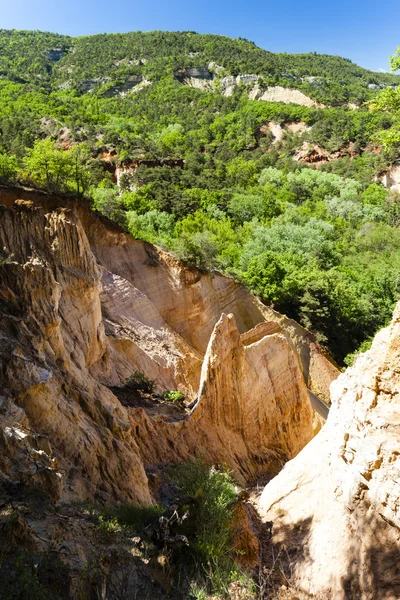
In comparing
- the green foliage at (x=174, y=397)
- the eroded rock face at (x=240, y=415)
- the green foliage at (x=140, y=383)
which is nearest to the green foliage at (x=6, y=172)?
the green foliage at (x=140, y=383)

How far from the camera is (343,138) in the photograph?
83.9m

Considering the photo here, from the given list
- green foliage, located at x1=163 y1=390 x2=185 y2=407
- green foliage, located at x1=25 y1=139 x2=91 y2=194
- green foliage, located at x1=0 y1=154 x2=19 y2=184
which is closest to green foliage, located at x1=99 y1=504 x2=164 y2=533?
green foliage, located at x1=163 y1=390 x2=185 y2=407

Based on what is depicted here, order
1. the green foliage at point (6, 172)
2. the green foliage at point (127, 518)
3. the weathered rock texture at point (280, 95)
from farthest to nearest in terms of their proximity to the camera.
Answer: the weathered rock texture at point (280, 95)
the green foliage at point (6, 172)
the green foliage at point (127, 518)

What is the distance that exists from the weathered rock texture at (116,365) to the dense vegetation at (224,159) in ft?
12.2

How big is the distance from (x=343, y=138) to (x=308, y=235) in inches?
2268

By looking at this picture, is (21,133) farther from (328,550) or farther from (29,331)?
(328,550)

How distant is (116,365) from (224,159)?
2709 inches

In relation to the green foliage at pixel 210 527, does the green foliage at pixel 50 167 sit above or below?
above

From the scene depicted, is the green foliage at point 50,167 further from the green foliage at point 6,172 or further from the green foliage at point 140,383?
the green foliage at point 140,383

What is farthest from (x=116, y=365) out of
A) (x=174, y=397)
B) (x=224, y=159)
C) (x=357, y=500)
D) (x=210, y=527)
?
(x=224, y=159)

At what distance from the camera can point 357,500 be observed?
800 centimetres

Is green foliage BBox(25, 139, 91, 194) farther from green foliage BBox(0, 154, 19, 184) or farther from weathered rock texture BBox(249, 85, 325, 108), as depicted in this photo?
weathered rock texture BBox(249, 85, 325, 108)

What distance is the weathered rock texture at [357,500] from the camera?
24.1 ft

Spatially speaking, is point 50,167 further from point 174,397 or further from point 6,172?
point 174,397
